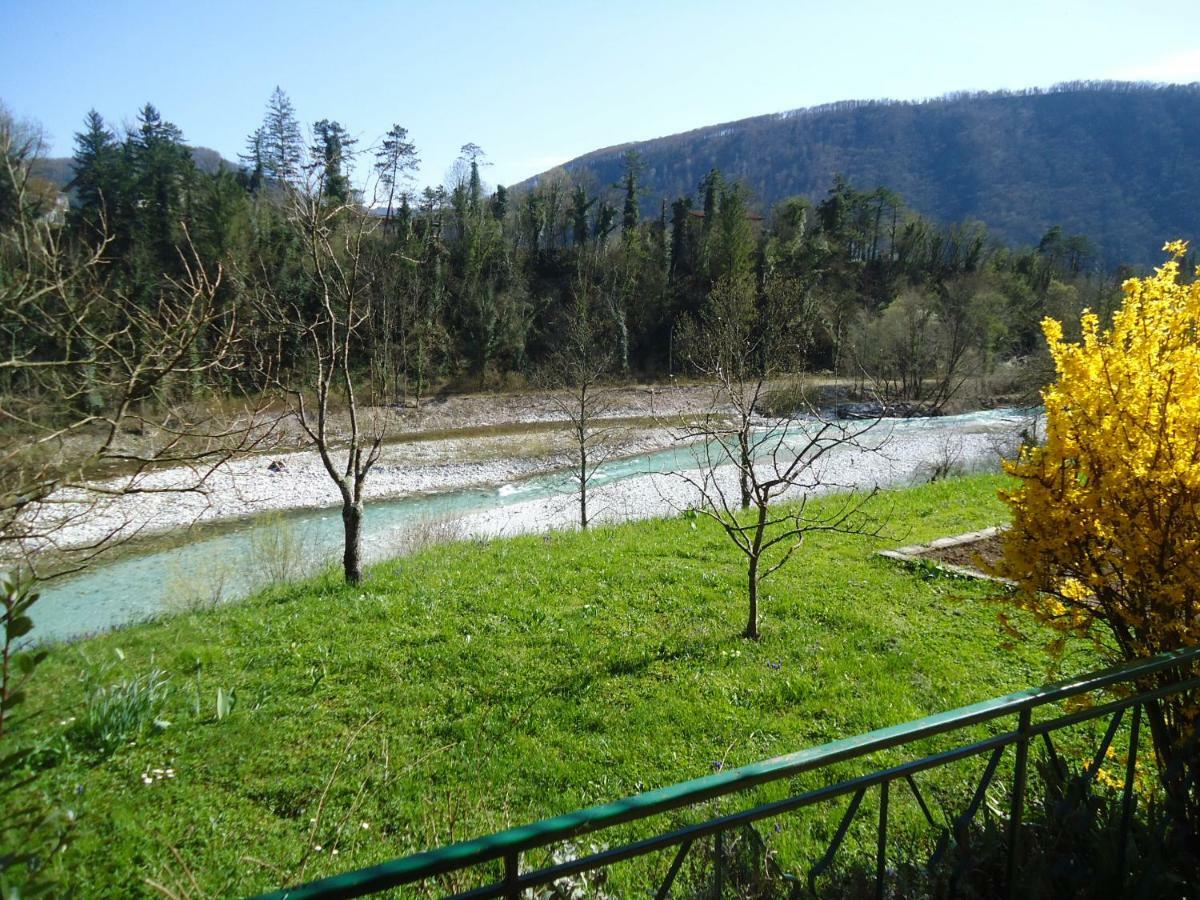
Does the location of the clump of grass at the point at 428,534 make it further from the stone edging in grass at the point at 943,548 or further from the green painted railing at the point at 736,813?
the green painted railing at the point at 736,813

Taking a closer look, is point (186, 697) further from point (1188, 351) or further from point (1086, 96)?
point (1086, 96)

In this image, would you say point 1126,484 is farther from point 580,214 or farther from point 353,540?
point 580,214

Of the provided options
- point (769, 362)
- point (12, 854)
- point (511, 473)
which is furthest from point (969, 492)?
point (511, 473)

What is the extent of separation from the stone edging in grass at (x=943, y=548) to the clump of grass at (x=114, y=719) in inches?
328

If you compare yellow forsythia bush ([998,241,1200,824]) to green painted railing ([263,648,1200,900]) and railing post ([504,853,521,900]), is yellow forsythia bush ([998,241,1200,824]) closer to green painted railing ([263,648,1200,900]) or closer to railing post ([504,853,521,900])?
green painted railing ([263,648,1200,900])

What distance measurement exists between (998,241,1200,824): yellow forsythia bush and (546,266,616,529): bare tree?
1037 cm

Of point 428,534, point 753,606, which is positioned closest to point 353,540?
point 753,606

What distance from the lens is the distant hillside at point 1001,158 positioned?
361ft

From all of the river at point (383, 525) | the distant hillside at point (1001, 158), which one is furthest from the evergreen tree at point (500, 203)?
the distant hillside at point (1001, 158)

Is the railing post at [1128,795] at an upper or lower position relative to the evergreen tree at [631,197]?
lower

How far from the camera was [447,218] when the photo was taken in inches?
2032

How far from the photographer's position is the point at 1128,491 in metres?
3.57

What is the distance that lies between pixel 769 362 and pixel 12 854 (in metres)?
15.0

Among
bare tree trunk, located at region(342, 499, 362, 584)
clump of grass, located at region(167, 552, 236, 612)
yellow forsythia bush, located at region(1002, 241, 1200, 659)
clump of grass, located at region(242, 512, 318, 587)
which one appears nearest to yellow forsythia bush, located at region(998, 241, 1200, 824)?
yellow forsythia bush, located at region(1002, 241, 1200, 659)
